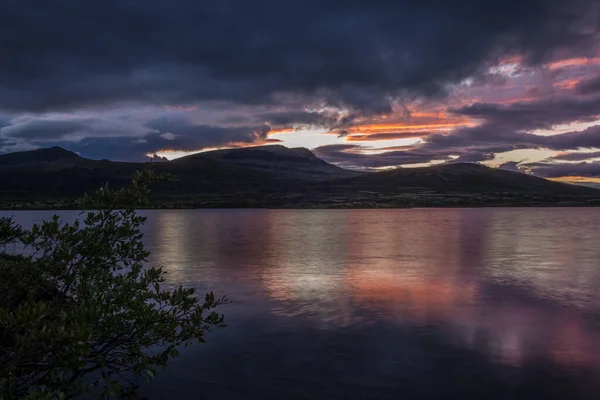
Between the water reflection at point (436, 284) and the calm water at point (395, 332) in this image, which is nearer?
the calm water at point (395, 332)

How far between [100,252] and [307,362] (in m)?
8.29

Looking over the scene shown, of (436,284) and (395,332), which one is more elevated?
(395,332)

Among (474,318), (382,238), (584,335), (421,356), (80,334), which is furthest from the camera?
(382,238)

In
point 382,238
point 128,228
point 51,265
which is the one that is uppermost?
point 128,228

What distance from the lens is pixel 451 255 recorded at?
45000mm

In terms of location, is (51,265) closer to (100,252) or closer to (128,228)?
(100,252)

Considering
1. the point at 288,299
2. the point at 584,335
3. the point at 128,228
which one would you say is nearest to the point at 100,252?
the point at 128,228

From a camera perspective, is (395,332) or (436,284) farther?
(436,284)

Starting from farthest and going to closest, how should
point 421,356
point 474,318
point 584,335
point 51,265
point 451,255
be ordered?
point 451,255
point 474,318
point 584,335
point 421,356
point 51,265

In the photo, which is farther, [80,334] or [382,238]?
[382,238]

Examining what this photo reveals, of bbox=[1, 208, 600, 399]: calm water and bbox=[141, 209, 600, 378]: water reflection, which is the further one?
bbox=[141, 209, 600, 378]: water reflection

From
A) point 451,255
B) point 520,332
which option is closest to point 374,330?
point 520,332

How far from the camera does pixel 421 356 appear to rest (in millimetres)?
15812

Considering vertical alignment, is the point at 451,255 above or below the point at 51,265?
below
